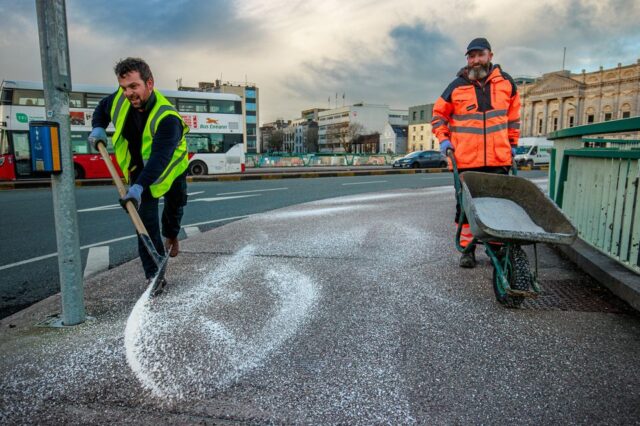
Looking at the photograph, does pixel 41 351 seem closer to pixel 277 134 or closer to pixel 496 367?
pixel 496 367

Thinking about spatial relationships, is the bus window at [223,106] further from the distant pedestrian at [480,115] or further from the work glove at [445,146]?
the work glove at [445,146]

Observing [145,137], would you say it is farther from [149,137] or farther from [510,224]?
[510,224]

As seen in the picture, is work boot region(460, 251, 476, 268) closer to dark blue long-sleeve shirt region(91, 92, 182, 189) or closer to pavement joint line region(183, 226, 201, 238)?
dark blue long-sleeve shirt region(91, 92, 182, 189)

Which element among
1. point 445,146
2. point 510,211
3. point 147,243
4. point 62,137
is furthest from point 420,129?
point 62,137

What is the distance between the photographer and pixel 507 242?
2.94m

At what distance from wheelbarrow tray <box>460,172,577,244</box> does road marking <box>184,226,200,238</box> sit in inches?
155

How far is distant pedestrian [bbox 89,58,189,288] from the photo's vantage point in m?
3.19

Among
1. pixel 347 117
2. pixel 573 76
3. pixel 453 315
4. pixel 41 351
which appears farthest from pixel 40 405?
pixel 347 117

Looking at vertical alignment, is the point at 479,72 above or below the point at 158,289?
above

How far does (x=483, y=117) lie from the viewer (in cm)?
391

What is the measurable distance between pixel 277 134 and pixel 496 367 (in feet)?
412

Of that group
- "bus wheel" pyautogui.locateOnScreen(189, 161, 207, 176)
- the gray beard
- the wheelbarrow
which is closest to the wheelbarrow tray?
the wheelbarrow

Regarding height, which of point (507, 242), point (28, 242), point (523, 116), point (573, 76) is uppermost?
point (573, 76)

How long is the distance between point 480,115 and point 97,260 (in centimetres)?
416
